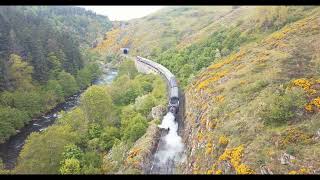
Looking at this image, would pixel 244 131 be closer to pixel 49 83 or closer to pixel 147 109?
pixel 147 109

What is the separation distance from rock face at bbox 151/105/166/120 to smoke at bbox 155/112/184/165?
93 cm

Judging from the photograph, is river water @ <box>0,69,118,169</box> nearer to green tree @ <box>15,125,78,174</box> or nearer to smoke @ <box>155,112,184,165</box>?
green tree @ <box>15,125,78,174</box>

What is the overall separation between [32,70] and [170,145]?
48.3 meters

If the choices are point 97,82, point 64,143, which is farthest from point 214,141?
point 97,82

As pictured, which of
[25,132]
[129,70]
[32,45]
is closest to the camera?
[25,132]

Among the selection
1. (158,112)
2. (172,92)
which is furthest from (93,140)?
(172,92)

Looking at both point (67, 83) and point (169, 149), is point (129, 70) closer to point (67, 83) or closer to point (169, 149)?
point (67, 83)

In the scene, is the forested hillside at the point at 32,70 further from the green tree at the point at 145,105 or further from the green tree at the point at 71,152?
the green tree at the point at 145,105

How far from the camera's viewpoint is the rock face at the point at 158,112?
175 feet

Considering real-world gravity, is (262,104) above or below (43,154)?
above

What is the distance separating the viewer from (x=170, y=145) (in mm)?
43625

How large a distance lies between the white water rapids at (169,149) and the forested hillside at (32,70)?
91.2 feet

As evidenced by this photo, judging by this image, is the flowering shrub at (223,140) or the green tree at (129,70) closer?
the flowering shrub at (223,140)

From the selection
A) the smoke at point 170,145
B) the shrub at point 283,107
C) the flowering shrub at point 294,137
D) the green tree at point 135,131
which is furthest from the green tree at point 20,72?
the flowering shrub at point 294,137
